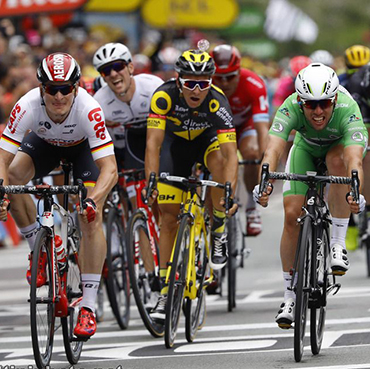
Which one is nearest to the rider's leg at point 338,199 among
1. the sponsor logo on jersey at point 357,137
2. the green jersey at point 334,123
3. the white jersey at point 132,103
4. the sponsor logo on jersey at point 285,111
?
the green jersey at point 334,123

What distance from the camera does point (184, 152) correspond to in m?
10.8

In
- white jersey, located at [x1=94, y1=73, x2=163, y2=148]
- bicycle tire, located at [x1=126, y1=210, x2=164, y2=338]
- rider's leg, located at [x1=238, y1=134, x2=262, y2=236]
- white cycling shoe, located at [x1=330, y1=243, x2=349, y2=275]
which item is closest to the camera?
white cycling shoe, located at [x1=330, y1=243, x2=349, y2=275]

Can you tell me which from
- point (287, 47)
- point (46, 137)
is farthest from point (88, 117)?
point (287, 47)

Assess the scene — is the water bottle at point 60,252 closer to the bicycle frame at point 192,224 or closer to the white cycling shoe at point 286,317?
the bicycle frame at point 192,224

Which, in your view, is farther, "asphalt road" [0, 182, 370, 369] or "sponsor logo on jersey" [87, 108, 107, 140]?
"sponsor logo on jersey" [87, 108, 107, 140]

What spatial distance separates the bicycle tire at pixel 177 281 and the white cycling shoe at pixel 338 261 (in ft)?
3.97

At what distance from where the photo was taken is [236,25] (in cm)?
5853

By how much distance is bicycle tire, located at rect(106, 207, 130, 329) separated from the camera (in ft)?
36.0

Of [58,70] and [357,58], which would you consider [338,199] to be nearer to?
[58,70]

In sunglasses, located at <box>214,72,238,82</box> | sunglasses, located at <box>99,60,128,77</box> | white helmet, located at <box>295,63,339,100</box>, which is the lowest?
white helmet, located at <box>295,63,339,100</box>

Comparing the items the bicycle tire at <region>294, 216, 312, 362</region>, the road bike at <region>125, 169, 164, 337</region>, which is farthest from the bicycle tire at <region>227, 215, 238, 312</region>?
the bicycle tire at <region>294, 216, 312, 362</region>

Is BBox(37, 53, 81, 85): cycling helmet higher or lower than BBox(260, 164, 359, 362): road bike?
higher

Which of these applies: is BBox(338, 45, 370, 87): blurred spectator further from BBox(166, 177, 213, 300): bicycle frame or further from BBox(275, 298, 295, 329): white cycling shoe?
BBox(275, 298, 295, 329): white cycling shoe

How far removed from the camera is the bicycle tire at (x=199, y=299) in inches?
398
